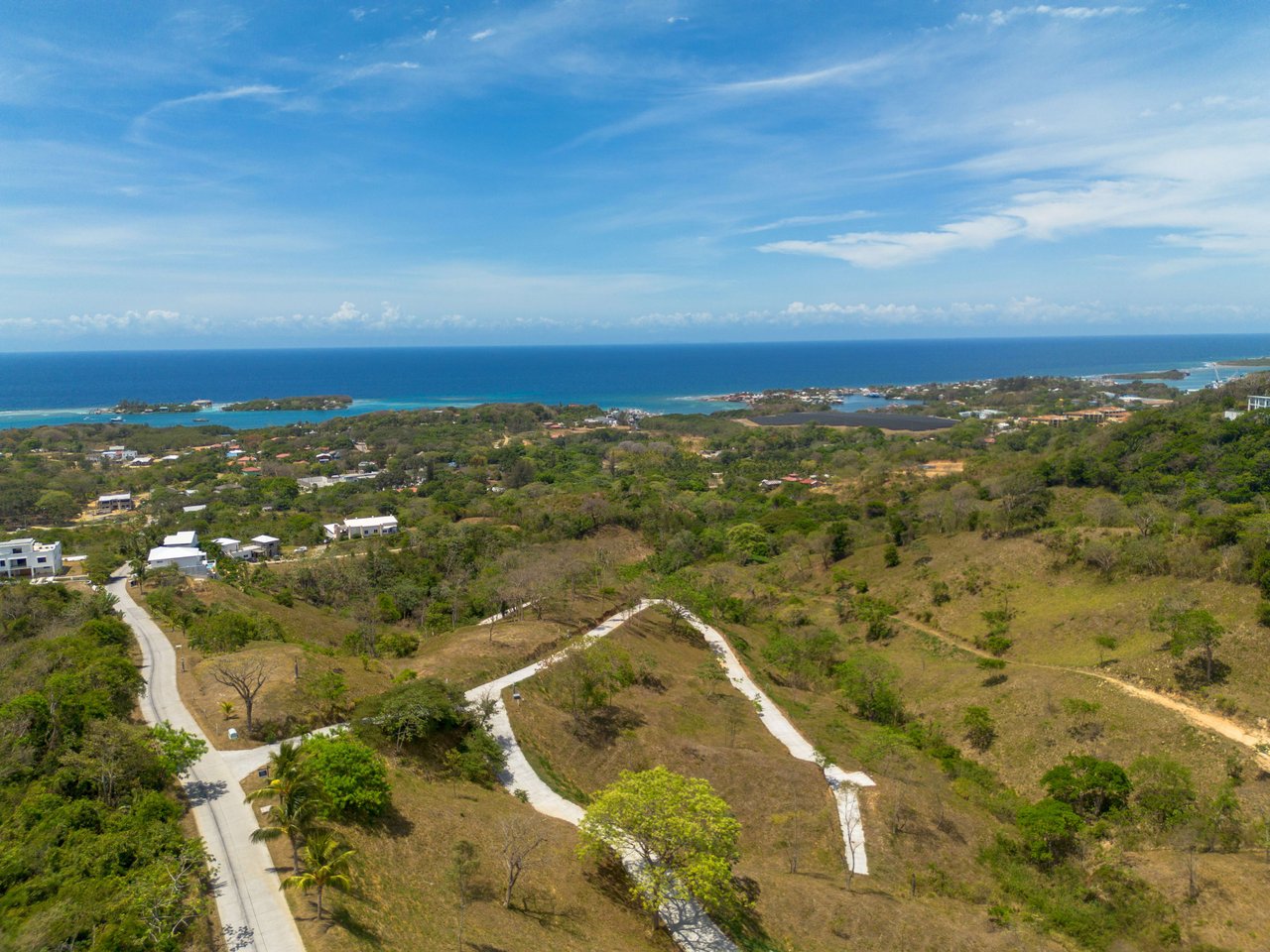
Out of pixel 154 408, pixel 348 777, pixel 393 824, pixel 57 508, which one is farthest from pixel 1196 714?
pixel 154 408

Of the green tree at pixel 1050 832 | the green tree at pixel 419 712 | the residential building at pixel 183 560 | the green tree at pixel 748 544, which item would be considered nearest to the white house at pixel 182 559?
the residential building at pixel 183 560

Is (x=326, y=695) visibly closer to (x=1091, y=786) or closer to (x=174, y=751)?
(x=174, y=751)

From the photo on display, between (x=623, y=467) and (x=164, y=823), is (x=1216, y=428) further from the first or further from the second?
(x=164, y=823)

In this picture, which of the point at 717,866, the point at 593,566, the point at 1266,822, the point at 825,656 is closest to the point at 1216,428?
the point at 825,656

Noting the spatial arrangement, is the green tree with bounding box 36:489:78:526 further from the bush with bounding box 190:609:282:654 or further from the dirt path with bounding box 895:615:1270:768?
the dirt path with bounding box 895:615:1270:768

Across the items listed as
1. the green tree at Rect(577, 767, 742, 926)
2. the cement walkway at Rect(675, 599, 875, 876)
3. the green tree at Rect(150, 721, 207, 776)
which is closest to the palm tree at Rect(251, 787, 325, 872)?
the green tree at Rect(150, 721, 207, 776)

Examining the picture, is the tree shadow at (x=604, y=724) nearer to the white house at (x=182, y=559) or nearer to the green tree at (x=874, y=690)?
the green tree at (x=874, y=690)
